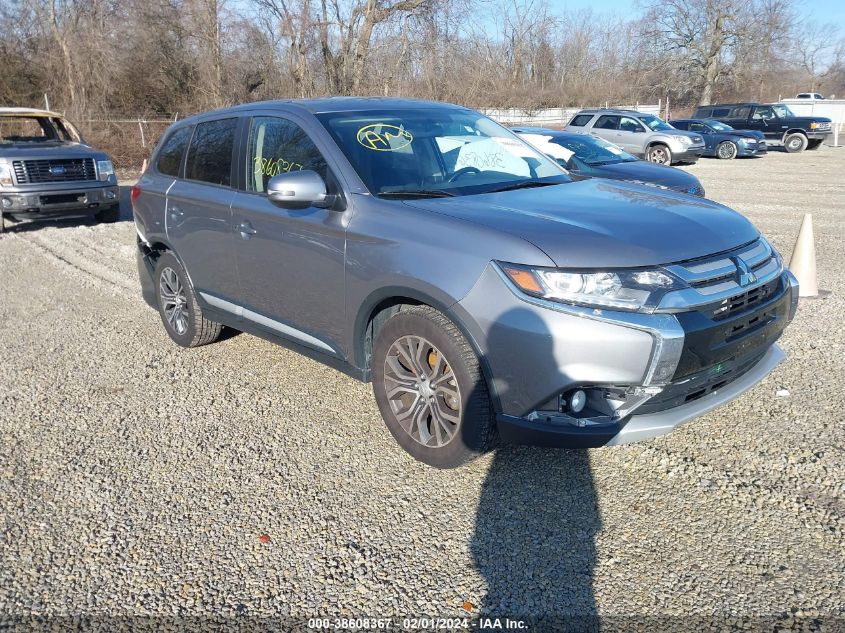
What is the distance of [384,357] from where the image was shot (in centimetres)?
364

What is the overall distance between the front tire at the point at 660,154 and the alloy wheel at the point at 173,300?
17.6 m

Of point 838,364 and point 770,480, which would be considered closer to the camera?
point 770,480

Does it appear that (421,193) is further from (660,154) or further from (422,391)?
(660,154)

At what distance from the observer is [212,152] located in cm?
493

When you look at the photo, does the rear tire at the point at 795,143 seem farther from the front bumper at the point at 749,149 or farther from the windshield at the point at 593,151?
the windshield at the point at 593,151

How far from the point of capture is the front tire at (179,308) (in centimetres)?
530

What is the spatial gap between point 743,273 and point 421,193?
65.9 inches

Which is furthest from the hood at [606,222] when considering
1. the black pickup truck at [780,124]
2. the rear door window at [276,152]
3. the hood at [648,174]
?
the black pickup truck at [780,124]

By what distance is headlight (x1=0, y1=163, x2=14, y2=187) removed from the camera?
10.2 meters

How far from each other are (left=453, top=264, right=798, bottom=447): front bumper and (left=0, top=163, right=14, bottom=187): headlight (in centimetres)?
957

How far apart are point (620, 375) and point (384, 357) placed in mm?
1260

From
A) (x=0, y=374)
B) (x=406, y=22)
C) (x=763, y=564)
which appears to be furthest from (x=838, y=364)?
(x=406, y=22)

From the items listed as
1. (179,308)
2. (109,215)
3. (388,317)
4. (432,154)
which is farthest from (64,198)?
(388,317)

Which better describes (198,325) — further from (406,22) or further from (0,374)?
(406,22)
